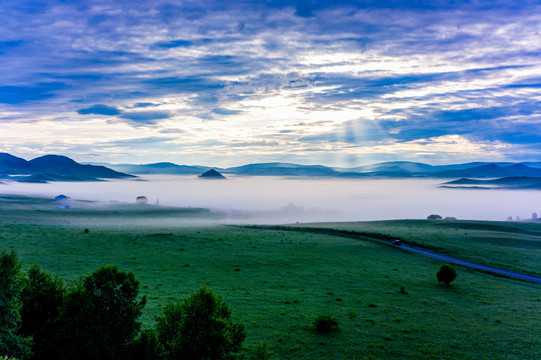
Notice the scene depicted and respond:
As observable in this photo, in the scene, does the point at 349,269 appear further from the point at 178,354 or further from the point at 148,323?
the point at 178,354

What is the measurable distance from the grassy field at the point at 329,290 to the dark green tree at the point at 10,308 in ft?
31.9

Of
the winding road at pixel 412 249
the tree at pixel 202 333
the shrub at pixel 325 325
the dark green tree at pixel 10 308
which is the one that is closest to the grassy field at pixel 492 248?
the winding road at pixel 412 249

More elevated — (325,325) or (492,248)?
(492,248)

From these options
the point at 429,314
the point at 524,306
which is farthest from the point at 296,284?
the point at 524,306

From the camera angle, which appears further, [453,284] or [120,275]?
[453,284]

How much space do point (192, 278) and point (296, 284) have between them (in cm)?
1119

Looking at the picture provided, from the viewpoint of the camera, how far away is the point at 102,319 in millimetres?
14680

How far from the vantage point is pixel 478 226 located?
10412 cm

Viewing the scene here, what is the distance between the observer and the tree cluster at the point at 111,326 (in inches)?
539

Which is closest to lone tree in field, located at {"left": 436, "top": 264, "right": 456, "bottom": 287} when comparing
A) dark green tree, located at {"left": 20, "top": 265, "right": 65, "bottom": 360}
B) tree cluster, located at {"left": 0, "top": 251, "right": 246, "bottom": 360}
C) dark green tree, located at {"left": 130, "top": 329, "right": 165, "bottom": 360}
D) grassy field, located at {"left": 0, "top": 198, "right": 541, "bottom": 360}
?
grassy field, located at {"left": 0, "top": 198, "right": 541, "bottom": 360}

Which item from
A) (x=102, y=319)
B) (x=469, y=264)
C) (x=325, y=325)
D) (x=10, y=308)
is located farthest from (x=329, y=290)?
(x=469, y=264)

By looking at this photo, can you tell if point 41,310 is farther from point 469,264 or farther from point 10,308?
point 469,264

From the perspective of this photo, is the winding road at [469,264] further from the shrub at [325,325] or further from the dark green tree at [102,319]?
the dark green tree at [102,319]

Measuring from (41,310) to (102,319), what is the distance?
465 centimetres
